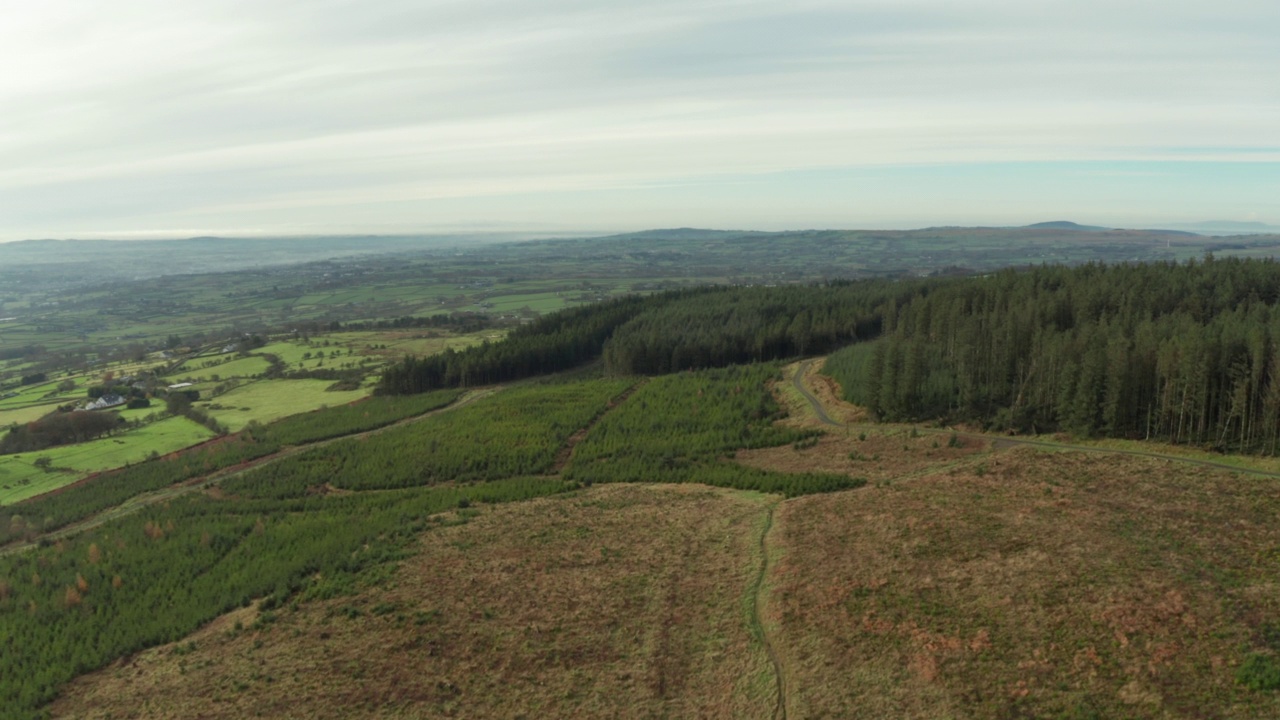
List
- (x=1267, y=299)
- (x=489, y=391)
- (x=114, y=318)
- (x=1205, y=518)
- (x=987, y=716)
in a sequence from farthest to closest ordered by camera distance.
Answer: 1. (x=114, y=318)
2. (x=489, y=391)
3. (x=1267, y=299)
4. (x=1205, y=518)
5. (x=987, y=716)

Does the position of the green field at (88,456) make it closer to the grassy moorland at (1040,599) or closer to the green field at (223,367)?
the green field at (223,367)

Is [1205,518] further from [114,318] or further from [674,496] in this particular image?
[114,318]

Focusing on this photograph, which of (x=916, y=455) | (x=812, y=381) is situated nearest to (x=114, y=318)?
(x=812, y=381)

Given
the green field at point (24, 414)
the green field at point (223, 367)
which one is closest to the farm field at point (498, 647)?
the green field at point (24, 414)

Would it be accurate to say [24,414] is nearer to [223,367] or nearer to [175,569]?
[223,367]

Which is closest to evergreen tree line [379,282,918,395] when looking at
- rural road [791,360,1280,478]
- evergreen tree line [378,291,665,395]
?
evergreen tree line [378,291,665,395]

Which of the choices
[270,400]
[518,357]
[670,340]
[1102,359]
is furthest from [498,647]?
[270,400]
